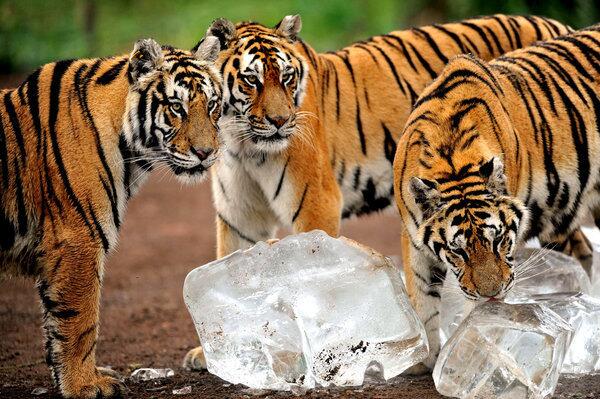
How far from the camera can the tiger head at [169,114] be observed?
4539mm

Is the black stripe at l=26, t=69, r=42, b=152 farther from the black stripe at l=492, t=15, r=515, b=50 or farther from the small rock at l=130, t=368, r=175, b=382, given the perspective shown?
the black stripe at l=492, t=15, r=515, b=50

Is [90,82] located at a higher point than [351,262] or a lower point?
higher

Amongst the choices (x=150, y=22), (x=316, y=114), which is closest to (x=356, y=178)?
(x=316, y=114)

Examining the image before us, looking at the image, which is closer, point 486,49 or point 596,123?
point 596,123

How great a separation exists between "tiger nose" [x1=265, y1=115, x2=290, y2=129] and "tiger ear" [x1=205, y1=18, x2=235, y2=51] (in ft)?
1.66

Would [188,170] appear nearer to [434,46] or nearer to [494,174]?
[494,174]

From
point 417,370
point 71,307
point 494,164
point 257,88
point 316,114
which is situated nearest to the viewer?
point 494,164

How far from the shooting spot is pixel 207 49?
481 centimetres

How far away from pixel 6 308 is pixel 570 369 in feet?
13.3

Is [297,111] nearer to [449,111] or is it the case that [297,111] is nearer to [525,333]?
[449,111]

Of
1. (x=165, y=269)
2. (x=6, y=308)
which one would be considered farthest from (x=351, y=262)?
(x=165, y=269)

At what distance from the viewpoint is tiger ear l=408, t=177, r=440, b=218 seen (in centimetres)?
425

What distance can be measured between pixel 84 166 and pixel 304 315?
46.0 inches

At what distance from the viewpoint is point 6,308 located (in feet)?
23.5
